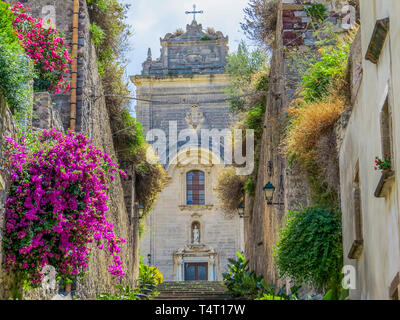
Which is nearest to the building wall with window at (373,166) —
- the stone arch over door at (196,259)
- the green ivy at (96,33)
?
the green ivy at (96,33)

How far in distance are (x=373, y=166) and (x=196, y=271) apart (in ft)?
92.5

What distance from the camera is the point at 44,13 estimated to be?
17703 millimetres

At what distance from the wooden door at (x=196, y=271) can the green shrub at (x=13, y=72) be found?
25381mm

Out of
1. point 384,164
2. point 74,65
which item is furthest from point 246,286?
point 384,164

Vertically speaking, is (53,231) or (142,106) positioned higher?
(142,106)

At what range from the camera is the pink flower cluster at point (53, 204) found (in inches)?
450

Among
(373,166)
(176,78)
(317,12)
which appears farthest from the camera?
(176,78)

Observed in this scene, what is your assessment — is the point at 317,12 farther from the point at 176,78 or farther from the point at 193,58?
the point at 193,58

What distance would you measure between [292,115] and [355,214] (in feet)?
15.5

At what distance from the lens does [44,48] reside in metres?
15.6

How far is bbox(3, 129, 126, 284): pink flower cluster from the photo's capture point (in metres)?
11.4

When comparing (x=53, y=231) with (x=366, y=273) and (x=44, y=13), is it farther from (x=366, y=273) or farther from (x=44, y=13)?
(x=44, y=13)

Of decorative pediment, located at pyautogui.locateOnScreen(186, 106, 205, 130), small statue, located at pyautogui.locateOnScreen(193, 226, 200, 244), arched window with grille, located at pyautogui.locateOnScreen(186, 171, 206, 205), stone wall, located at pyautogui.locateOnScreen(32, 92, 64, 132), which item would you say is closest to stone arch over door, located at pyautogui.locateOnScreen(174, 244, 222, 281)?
small statue, located at pyautogui.locateOnScreen(193, 226, 200, 244)
